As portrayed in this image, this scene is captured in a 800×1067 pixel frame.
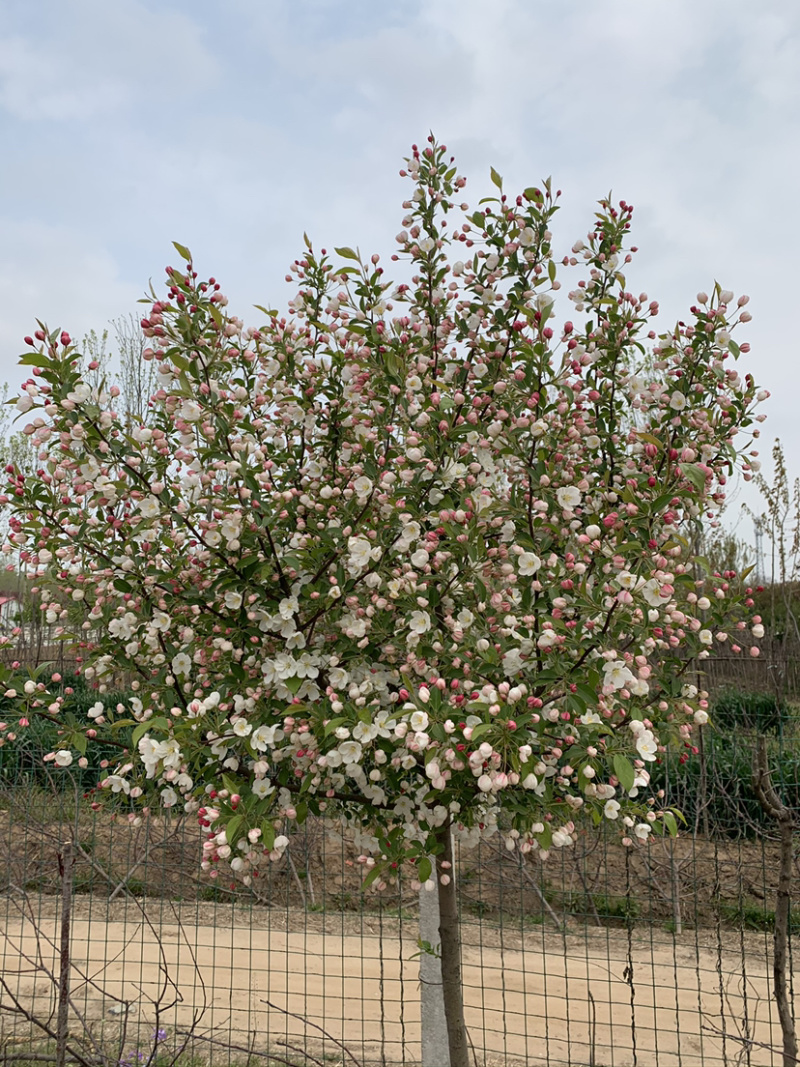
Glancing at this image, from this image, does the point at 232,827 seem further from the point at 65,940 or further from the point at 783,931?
the point at 783,931

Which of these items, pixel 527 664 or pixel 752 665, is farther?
pixel 752 665

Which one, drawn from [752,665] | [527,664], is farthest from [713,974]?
[752,665]

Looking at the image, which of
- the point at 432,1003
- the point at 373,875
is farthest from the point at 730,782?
the point at 373,875

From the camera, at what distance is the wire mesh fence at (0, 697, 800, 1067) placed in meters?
4.14

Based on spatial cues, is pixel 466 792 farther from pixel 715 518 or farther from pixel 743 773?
pixel 743 773

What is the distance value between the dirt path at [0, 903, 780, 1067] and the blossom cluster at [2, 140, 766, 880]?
5.21 ft

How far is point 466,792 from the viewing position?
7.79ft

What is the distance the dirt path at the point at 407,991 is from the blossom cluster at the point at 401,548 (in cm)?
159

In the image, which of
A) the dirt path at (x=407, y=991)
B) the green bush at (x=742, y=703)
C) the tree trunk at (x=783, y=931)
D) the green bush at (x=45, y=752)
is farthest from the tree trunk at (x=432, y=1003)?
the green bush at (x=742, y=703)

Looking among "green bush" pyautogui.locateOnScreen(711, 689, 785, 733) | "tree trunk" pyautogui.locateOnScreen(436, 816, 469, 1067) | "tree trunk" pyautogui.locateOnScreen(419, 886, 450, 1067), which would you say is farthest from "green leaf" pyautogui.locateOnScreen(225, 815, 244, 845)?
"green bush" pyautogui.locateOnScreen(711, 689, 785, 733)

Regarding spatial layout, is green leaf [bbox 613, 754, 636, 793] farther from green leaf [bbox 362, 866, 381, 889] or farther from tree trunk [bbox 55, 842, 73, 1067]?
tree trunk [bbox 55, 842, 73, 1067]

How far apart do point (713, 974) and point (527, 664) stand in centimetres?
409

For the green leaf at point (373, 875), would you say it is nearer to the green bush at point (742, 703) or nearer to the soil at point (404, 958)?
the soil at point (404, 958)

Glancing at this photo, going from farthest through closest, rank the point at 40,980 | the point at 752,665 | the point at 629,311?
the point at 752,665 → the point at 40,980 → the point at 629,311
